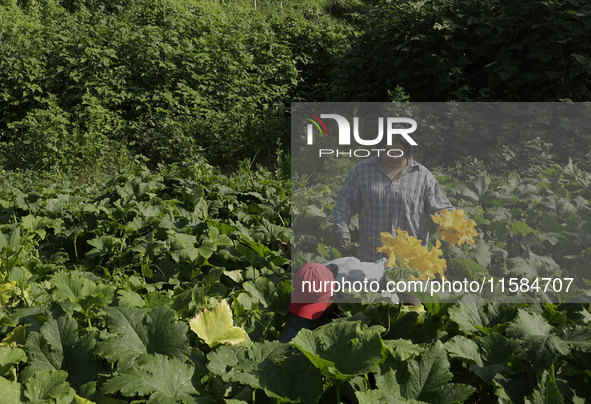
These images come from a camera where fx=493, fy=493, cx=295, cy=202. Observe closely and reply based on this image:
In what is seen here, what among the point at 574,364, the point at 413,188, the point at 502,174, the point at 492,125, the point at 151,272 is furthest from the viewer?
the point at 492,125

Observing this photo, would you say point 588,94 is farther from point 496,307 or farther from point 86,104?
point 86,104

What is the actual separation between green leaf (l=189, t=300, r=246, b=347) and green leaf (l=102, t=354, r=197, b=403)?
0.38 feet

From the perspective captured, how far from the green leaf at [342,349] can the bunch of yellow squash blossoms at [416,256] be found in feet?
1.05

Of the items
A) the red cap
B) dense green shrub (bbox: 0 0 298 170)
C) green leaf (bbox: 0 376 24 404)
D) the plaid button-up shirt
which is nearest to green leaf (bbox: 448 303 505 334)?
the plaid button-up shirt

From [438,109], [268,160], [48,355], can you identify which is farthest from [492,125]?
[48,355]

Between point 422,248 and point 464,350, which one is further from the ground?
point 422,248

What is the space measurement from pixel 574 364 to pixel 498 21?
5701 mm

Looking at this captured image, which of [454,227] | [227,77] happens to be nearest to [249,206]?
[454,227]

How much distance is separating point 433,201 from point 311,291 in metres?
0.52

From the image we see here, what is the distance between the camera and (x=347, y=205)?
5.90 feet

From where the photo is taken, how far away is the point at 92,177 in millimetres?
5762

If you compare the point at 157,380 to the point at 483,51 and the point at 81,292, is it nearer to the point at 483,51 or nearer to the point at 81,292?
the point at 81,292

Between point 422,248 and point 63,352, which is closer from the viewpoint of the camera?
point 63,352

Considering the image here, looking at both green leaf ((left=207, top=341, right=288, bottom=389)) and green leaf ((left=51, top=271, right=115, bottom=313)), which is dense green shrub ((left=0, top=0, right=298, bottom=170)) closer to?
green leaf ((left=51, top=271, right=115, bottom=313))
